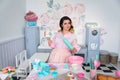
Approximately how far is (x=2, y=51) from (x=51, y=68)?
1.48m

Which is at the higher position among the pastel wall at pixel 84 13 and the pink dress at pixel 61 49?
the pastel wall at pixel 84 13

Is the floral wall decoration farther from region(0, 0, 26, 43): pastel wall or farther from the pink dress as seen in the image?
the pink dress

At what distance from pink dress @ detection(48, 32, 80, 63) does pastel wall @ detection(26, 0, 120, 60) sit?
1.88m

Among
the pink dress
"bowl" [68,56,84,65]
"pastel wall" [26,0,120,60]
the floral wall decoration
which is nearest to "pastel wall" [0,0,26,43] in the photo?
"pastel wall" [26,0,120,60]

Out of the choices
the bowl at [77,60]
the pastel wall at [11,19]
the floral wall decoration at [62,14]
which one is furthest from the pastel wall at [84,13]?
the bowl at [77,60]

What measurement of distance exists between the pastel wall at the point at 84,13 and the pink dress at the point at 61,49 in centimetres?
188

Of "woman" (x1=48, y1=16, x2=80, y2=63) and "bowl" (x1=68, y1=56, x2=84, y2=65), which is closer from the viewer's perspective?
"bowl" (x1=68, y1=56, x2=84, y2=65)

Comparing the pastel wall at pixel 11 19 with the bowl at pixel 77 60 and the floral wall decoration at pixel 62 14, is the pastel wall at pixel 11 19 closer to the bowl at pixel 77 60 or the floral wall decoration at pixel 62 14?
the floral wall decoration at pixel 62 14

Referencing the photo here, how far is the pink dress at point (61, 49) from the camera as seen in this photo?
2.02 meters

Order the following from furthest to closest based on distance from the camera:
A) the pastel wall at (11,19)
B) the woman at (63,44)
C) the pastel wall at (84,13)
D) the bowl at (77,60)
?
the pastel wall at (84,13), the pastel wall at (11,19), the woman at (63,44), the bowl at (77,60)

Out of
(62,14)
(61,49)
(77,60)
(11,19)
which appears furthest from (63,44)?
(62,14)

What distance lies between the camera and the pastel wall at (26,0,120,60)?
3.85 metres

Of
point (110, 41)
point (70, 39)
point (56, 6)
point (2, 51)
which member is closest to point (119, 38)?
point (110, 41)

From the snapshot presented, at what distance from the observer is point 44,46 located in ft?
12.0
